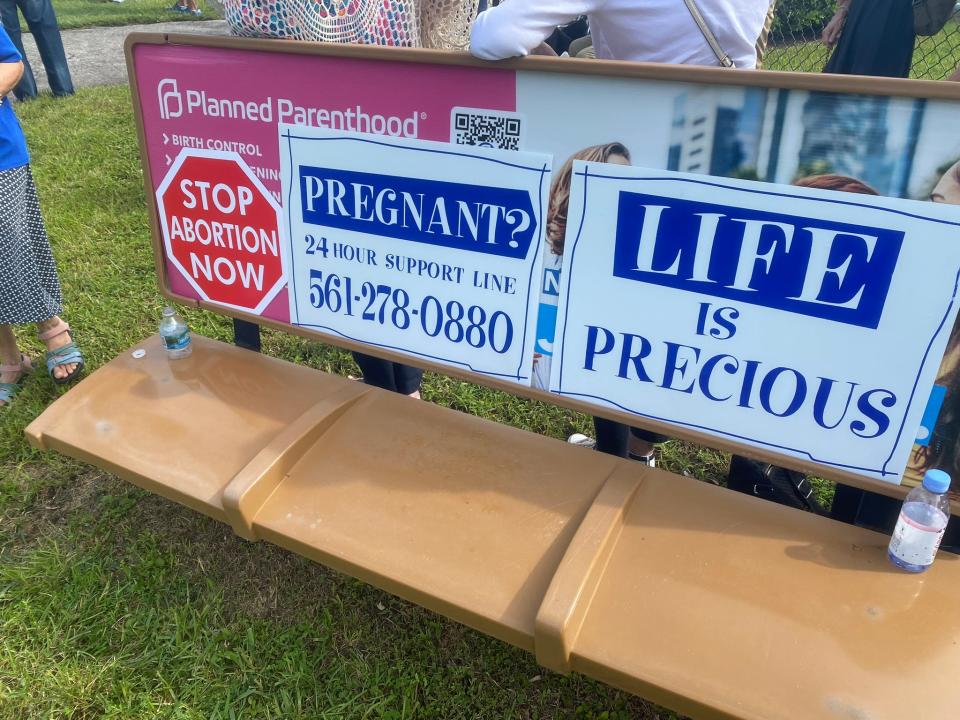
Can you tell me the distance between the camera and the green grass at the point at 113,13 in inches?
484

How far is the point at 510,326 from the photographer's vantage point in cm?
193

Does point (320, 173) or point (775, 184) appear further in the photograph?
point (320, 173)

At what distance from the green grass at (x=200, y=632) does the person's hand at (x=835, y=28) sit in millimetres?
2633

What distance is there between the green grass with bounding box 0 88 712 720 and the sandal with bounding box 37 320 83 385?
293 mm

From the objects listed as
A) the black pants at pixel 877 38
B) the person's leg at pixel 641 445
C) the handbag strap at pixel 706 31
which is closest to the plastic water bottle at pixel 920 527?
the handbag strap at pixel 706 31

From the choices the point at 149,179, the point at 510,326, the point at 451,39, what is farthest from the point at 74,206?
the point at 510,326

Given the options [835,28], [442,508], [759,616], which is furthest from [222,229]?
[835,28]

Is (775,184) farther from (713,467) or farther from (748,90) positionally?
(713,467)

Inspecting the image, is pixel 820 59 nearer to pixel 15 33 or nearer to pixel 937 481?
pixel 937 481

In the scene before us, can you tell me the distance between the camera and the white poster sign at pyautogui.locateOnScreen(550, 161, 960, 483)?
1463 millimetres

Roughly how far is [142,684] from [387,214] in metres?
1.47

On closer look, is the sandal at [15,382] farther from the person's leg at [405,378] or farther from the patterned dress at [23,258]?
the person's leg at [405,378]

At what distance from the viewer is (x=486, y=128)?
5.86 ft

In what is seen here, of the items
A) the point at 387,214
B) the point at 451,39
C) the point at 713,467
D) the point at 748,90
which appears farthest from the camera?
the point at 713,467
